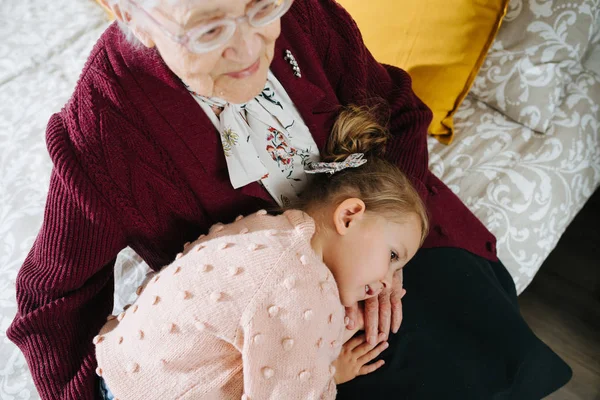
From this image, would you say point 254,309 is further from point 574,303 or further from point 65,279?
point 574,303

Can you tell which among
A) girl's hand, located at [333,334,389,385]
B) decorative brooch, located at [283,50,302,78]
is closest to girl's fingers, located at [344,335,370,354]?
girl's hand, located at [333,334,389,385]

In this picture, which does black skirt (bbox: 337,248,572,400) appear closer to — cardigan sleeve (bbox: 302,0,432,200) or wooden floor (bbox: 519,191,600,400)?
cardigan sleeve (bbox: 302,0,432,200)

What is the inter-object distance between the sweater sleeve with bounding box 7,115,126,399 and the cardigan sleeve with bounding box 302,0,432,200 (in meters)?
0.60

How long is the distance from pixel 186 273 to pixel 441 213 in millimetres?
683

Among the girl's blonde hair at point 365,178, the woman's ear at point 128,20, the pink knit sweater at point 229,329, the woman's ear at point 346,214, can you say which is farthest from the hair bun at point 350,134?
the woman's ear at point 128,20

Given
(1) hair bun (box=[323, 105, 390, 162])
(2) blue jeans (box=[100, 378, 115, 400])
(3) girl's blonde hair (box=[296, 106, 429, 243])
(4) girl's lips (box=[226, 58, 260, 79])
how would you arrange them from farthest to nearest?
(1) hair bun (box=[323, 105, 390, 162]), (3) girl's blonde hair (box=[296, 106, 429, 243]), (2) blue jeans (box=[100, 378, 115, 400]), (4) girl's lips (box=[226, 58, 260, 79])

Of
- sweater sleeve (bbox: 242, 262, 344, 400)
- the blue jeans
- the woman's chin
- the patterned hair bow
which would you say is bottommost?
the blue jeans

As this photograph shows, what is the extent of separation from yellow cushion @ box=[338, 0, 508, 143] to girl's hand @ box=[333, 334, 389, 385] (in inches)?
28.2

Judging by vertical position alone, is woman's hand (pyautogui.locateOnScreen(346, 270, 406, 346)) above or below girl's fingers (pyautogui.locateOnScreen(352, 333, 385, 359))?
above

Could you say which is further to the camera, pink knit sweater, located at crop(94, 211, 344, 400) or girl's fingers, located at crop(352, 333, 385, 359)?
girl's fingers, located at crop(352, 333, 385, 359)

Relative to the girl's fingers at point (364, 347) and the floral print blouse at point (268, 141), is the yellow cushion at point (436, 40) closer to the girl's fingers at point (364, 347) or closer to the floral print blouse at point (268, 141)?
the floral print blouse at point (268, 141)

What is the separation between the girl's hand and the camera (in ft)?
3.58

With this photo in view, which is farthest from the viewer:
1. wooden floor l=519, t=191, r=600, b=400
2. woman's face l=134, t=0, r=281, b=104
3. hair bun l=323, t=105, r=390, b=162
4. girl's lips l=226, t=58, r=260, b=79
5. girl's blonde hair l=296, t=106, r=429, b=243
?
wooden floor l=519, t=191, r=600, b=400

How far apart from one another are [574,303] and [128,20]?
180 centimetres
